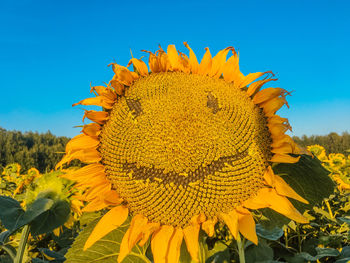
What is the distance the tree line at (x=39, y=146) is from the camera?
12.3 metres

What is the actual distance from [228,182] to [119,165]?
1.64ft

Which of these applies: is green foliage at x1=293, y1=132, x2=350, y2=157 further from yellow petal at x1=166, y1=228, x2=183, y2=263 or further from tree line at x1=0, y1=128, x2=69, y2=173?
yellow petal at x1=166, y1=228, x2=183, y2=263

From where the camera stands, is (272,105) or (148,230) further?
(272,105)

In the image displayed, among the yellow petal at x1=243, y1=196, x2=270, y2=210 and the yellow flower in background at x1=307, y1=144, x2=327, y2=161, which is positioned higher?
the yellow flower in background at x1=307, y1=144, x2=327, y2=161

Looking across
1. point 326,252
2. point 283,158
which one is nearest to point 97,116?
point 283,158

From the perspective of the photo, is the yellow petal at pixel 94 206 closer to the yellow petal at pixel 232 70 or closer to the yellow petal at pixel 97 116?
the yellow petal at pixel 97 116

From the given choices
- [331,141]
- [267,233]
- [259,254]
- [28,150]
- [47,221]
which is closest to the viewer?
[47,221]

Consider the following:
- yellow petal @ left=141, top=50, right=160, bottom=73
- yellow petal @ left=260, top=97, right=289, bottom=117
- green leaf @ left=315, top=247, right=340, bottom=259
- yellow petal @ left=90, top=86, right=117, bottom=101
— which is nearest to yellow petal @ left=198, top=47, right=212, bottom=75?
yellow petal @ left=141, top=50, right=160, bottom=73

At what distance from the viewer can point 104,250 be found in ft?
4.70

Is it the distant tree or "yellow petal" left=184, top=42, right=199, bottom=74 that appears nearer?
"yellow petal" left=184, top=42, right=199, bottom=74

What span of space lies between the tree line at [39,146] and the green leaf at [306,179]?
35.2 ft

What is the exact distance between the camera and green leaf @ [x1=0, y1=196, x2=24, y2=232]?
1.78m

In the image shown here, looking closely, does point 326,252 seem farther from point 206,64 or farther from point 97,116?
point 97,116

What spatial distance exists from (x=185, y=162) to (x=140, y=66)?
58cm
